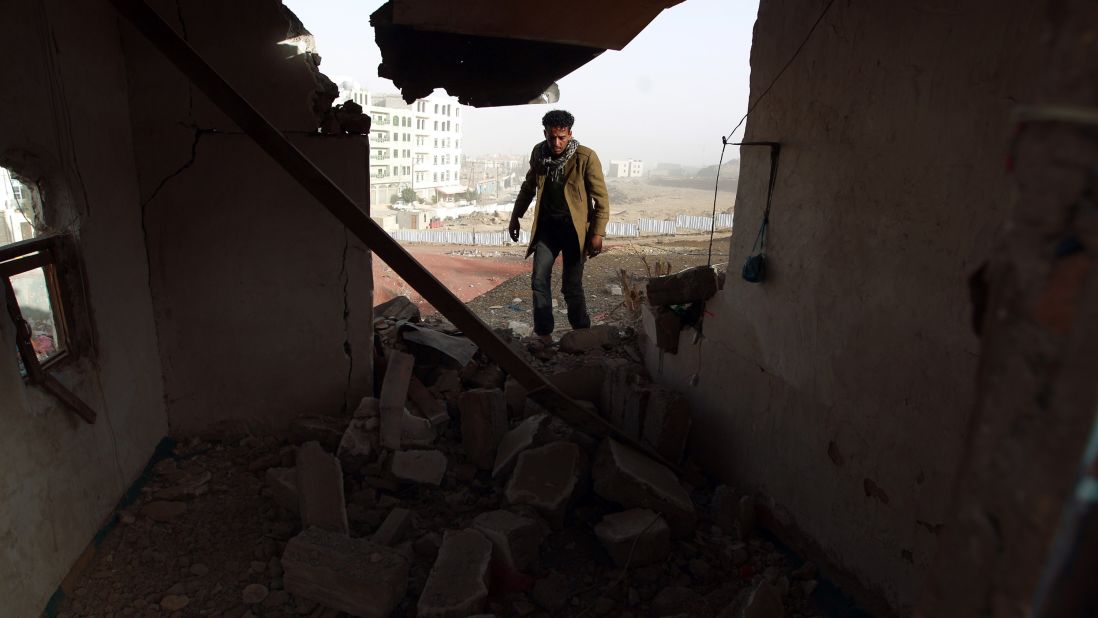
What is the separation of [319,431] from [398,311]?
153 cm

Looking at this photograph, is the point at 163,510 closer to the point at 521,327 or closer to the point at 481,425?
the point at 481,425

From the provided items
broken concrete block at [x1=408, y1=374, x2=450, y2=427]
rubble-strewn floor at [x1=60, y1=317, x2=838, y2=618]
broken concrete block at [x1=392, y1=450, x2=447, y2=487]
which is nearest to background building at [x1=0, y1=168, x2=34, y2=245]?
rubble-strewn floor at [x1=60, y1=317, x2=838, y2=618]

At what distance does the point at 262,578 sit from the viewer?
270 centimetres

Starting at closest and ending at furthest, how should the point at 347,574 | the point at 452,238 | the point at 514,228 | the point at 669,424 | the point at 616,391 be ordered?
the point at 347,574
the point at 669,424
the point at 616,391
the point at 514,228
the point at 452,238

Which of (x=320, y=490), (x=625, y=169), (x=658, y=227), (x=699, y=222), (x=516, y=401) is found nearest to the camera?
(x=320, y=490)

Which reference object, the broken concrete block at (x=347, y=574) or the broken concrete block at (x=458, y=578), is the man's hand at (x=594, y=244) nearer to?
the broken concrete block at (x=458, y=578)

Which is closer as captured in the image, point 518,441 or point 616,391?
point 518,441

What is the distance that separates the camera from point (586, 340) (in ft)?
15.6

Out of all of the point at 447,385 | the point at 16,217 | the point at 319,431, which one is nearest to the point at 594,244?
the point at 447,385

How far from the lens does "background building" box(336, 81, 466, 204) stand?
54.8 m

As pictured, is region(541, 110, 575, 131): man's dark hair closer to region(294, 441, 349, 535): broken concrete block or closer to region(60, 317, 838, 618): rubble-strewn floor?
region(60, 317, 838, 618): rubble-strewn floor


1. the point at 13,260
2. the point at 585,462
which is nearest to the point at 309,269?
the point at 13,260

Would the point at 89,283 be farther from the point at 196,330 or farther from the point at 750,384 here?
the point at 750,384

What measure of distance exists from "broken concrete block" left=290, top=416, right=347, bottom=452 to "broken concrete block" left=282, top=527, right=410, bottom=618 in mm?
920
